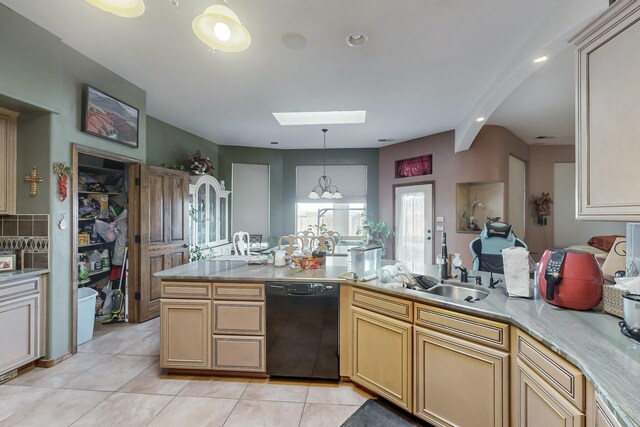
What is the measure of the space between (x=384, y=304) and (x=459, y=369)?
1.84 ft

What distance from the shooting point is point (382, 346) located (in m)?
2.03

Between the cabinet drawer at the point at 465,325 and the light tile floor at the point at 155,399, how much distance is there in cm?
87

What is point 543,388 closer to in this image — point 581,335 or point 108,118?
point 581,335

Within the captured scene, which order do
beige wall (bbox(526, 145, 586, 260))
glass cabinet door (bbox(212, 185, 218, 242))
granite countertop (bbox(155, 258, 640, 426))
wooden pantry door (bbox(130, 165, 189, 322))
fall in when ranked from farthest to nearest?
beige wall (bbox(526, 145, 586, 260)) → glass cabinet door (bbox(212, 185, 218, 242)) → wooden pantry door (bbox(130, 165, 189, 322)) → granite countertop (bbox(155, 258, 640, 426))

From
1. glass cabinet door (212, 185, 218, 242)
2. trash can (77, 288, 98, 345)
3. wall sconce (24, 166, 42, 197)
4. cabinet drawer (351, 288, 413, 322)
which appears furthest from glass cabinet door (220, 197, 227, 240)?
cabinet drawer (351, 288, 413, 322)

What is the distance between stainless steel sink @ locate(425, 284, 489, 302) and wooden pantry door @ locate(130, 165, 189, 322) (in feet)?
10.6

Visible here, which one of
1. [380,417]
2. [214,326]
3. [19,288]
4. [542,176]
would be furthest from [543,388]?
[542,176]

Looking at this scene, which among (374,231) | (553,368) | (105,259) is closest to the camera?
(553,368)

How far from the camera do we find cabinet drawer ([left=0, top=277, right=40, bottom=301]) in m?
2.24

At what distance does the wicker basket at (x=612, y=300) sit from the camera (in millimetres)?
1361

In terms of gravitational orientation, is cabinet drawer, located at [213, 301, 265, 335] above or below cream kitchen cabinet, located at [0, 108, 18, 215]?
below

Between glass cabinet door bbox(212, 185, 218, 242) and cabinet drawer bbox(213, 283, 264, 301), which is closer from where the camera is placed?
cabinet drawer bbox(213, 283, 264, 301)

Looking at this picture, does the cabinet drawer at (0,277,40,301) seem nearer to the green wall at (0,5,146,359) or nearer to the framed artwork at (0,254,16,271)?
the green wall at (0,5,146,359)

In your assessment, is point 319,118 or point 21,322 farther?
point 319,118
